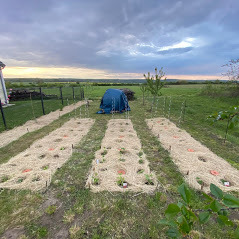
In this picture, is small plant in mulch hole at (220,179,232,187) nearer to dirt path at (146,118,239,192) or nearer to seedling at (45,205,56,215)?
dirt path at (146,118,239,192)

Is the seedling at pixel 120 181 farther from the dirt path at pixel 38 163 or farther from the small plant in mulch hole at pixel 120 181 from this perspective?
the dirt path at pixel 38 163

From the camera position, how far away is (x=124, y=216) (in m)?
2.65

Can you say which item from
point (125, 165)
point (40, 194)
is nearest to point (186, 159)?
point (125, 165)

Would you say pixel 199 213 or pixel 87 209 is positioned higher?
pixel 199 213

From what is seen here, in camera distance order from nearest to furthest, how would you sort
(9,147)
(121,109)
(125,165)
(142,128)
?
(125,165) → (9,147) → (142,128) → (121,109)

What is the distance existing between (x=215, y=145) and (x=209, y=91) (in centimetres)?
1693

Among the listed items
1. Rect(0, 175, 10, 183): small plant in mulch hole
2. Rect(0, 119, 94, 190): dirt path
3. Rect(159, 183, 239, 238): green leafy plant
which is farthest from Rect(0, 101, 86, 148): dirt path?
Rect(159, 183, 239, 238): green leafy plant

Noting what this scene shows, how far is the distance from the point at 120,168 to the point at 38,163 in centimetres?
230

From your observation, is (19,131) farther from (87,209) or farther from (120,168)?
(87,209)

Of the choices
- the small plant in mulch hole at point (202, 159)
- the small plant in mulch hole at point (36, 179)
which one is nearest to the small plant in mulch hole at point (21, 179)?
the small plant in mulch hole at point (36, 179)

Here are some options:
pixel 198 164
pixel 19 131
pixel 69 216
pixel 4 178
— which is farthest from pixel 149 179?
pixel 19 131

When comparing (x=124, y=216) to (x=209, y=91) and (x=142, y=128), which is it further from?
(x=209, y=91)

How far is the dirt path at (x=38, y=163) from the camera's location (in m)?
3.42

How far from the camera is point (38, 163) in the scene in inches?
164
